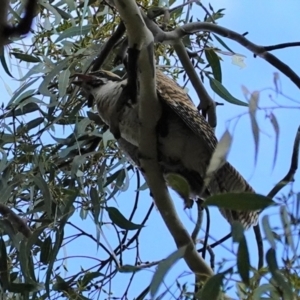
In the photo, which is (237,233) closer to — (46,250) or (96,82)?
(46,250)

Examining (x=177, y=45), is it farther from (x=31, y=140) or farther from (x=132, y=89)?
(x=31, y=140)

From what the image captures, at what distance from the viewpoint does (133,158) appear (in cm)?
175

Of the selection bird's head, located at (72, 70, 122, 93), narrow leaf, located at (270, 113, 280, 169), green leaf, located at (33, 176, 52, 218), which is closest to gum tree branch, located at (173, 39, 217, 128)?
bird's head, located at (72, 70, 122, 93)

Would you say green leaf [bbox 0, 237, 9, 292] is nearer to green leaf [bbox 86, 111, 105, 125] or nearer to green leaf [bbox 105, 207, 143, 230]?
green leaf [bbox 105, 207, 143, 230]

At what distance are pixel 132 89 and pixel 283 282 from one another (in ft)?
1.79

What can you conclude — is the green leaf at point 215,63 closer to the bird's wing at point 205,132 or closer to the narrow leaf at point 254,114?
the bird's wing at point 205,132


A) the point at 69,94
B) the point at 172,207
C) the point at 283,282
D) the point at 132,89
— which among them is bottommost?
the point at 283,282

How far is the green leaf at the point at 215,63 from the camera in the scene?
1727 mm

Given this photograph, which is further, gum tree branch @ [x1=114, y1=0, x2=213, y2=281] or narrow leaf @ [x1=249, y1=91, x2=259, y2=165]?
gum tree branch @ [x1=114, y1=0, x2=213, y2=281]

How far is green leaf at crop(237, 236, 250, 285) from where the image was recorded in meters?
0.91

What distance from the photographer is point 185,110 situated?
5.54 ft

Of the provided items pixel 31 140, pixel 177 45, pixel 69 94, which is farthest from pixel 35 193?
pixel 177 45

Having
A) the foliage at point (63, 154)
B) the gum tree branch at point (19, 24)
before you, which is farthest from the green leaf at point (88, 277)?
the gum tree branch at point (19, 24)

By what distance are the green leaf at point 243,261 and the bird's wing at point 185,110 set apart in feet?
2.38
